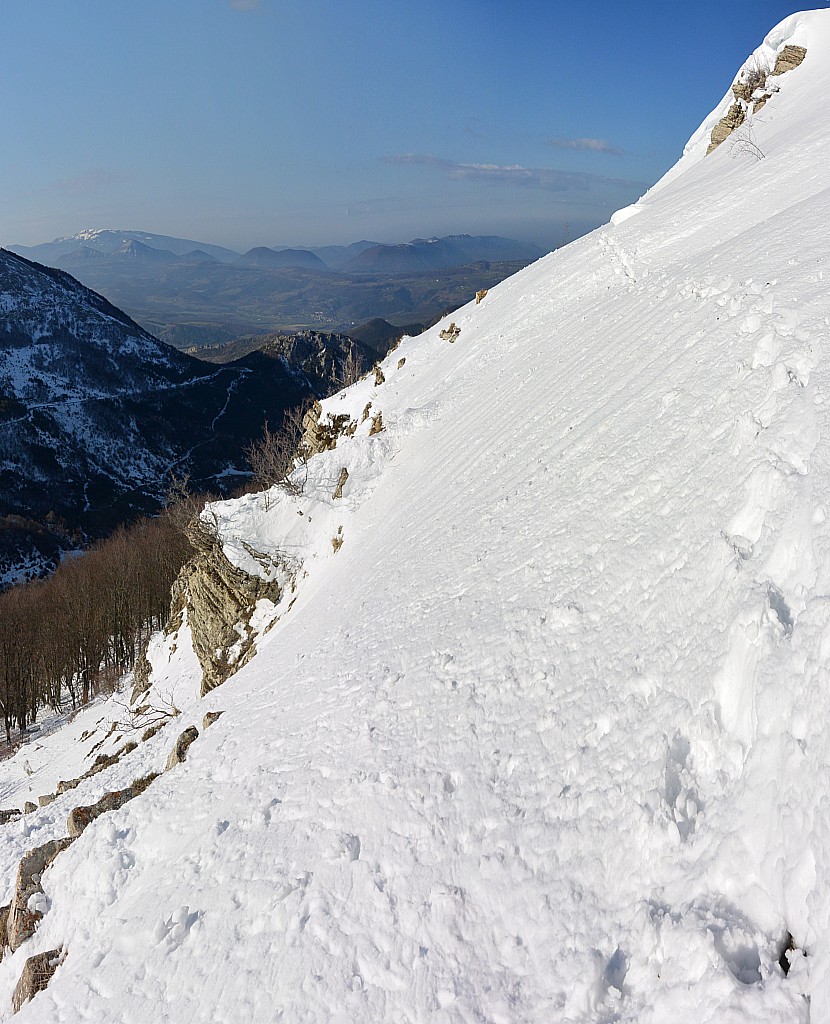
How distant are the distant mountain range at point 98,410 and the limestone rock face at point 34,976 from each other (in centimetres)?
9526

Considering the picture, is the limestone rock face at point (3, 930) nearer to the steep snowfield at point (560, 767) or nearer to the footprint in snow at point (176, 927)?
the steep snowfield at point (560, 767)

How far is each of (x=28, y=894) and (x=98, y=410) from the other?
155 meters

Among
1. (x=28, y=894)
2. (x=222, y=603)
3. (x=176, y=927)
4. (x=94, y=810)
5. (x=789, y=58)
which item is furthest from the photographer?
(x=789, y=58)

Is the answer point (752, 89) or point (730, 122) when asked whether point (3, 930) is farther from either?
point (752, 89)

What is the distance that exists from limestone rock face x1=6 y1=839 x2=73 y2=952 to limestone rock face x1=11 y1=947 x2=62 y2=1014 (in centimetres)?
70

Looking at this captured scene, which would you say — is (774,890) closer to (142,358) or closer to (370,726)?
(370,726)

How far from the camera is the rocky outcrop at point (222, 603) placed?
21.3 meters

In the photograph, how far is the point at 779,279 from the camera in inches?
382

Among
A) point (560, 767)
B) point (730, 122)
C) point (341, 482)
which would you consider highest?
point (730, 122)

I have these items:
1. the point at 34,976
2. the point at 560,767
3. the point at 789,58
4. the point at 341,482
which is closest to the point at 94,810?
the point at 34,976

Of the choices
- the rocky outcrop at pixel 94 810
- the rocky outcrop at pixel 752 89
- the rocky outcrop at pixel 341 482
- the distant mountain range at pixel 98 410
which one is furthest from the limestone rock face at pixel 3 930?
the distant mountain range at pixel 98 410

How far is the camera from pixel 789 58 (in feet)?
104

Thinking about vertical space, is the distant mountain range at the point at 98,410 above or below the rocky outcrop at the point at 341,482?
Answer: above

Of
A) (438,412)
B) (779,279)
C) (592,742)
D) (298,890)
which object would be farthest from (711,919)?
(438,412)
